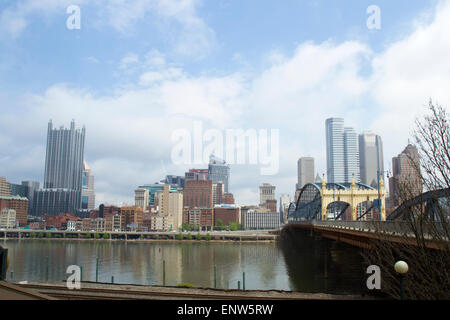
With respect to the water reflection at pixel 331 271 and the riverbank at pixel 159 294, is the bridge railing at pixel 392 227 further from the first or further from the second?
the riverbank at pixel 159 294

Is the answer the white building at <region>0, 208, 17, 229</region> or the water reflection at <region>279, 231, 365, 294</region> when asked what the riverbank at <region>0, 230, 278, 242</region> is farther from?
the water reflection at <region>279, 231, 365, 294</region>

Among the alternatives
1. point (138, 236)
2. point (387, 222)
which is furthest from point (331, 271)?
point (138, 236)

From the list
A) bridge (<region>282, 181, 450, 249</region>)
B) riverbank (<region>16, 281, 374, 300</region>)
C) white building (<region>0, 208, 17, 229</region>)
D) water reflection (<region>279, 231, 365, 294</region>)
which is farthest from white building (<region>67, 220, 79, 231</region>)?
riverbank (<region>16, 281, 374, 300</region>)

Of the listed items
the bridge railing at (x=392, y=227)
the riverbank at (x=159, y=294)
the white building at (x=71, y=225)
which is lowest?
the white building at (x=71, y=225)

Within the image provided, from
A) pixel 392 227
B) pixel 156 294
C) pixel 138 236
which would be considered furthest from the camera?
pixel 138 236

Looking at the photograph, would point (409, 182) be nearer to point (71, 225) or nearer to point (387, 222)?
point (387, 222)

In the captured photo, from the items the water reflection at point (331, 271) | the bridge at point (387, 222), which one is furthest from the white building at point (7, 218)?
the water reflection at point (331, 271)

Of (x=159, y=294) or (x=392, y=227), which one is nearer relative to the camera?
(x=159, y=294)

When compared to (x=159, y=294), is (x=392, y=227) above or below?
above

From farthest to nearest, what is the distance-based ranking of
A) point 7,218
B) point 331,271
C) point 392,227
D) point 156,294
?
point 7,218
point 331,271
point 392,227
point 156,294
